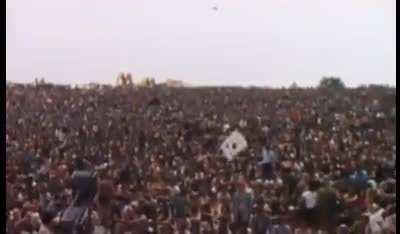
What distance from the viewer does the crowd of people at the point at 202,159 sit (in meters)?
4.18

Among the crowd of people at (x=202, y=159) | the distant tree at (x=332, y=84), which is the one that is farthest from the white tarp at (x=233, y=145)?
A: the distant tree at (x=332, y=84)

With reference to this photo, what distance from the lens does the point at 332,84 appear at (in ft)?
14.5

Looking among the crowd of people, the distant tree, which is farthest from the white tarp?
the distant tree

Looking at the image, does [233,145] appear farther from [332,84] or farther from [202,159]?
[332,84]

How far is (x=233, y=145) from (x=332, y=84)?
1.65 feet

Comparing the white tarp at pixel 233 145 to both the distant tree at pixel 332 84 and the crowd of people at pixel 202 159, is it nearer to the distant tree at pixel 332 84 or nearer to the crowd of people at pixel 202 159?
the crowd of people at pixel 202 159

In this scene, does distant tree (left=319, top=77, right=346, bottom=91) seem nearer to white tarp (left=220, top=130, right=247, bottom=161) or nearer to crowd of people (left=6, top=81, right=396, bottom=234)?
crowd of people (left=6, top=81, right=396, bottom=234)

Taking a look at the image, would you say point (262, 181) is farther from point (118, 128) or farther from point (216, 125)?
point (118, 128)

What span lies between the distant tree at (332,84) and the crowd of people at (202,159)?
1.1 inches

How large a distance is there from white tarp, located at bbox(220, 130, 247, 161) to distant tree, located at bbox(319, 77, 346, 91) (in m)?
0.41

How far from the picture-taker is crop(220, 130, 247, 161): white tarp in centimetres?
432

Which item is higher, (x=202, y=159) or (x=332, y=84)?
(x=332, y=84)

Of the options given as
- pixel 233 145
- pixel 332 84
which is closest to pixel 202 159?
pixel 233 145

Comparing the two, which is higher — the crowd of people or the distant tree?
the distant tree
